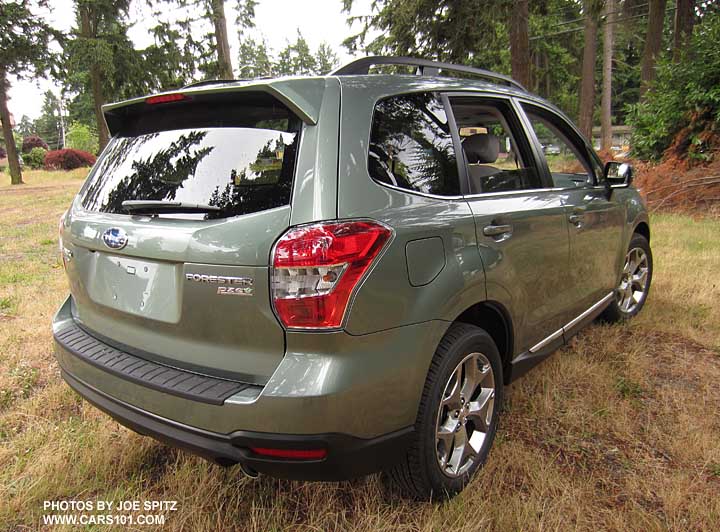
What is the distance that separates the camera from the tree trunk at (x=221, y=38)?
12688 mm

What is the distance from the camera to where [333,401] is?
5.25 ft

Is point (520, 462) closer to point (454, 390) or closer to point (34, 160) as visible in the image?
point (454, 390)

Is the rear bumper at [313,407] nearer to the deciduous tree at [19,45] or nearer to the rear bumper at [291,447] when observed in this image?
the rear bumper at [291,447]

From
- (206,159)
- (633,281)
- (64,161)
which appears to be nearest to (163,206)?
(206,159)

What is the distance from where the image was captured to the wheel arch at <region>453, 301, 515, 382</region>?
7.33 feet

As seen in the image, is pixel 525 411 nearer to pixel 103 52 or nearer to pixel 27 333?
pixel 27 333

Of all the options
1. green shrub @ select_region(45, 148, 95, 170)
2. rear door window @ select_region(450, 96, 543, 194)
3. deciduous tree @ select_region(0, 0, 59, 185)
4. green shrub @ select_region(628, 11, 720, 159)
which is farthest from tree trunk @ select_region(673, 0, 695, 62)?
green shrub @ select_region(45, 148, 95, 170)

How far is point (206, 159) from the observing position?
1.92 metres

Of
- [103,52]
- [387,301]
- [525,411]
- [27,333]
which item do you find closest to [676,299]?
[525,411]

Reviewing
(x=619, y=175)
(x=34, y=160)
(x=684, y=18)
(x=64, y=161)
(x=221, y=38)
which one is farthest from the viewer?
(x=34, y=160)

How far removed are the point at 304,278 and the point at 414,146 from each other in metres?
0.79

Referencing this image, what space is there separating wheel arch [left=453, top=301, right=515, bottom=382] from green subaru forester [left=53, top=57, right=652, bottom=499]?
1 cm

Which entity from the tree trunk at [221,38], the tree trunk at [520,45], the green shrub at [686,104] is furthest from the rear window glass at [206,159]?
the tree trunk at [221,38]

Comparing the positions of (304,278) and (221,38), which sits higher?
(221,38)
